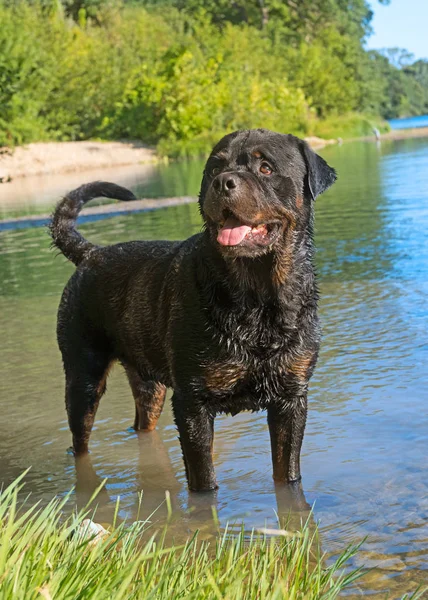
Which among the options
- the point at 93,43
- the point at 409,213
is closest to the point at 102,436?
the point at 409,213

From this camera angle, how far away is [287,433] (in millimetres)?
4512

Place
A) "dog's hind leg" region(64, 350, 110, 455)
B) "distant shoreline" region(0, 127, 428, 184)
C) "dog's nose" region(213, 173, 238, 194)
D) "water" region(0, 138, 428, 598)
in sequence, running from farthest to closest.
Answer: "distant shoreline" region(0, 127, 428, 184) → "dog's hind leg" region(64, 350, 110, 455) → "water" region(0, 138, 428, 598) → "dog's nose" region(213, 173, 238, 194)

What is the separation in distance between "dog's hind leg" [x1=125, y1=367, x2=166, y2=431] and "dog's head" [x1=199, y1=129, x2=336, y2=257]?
71.1 inches

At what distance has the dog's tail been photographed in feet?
19.4

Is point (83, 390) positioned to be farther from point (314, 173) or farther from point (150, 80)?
point (150, 80)

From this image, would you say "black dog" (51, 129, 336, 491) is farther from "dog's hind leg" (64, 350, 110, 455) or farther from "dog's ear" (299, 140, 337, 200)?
"dog's hind leg" (64, 350, 110, 455)

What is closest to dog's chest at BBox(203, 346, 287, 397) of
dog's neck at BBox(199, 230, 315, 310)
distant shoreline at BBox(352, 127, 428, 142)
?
dog's neck at BBox(199, 230, 315, 310)

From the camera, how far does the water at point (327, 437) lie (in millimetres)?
4301

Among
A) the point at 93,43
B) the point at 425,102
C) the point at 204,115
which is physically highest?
the point at 93,43

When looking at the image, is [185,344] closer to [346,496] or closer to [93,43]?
[346,496]

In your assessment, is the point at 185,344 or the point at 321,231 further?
the point at 321,231

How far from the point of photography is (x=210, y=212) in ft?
13.4

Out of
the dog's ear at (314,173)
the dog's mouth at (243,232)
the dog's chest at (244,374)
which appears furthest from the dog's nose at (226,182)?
the dog's chest at (244,374)

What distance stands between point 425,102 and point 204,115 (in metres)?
121
